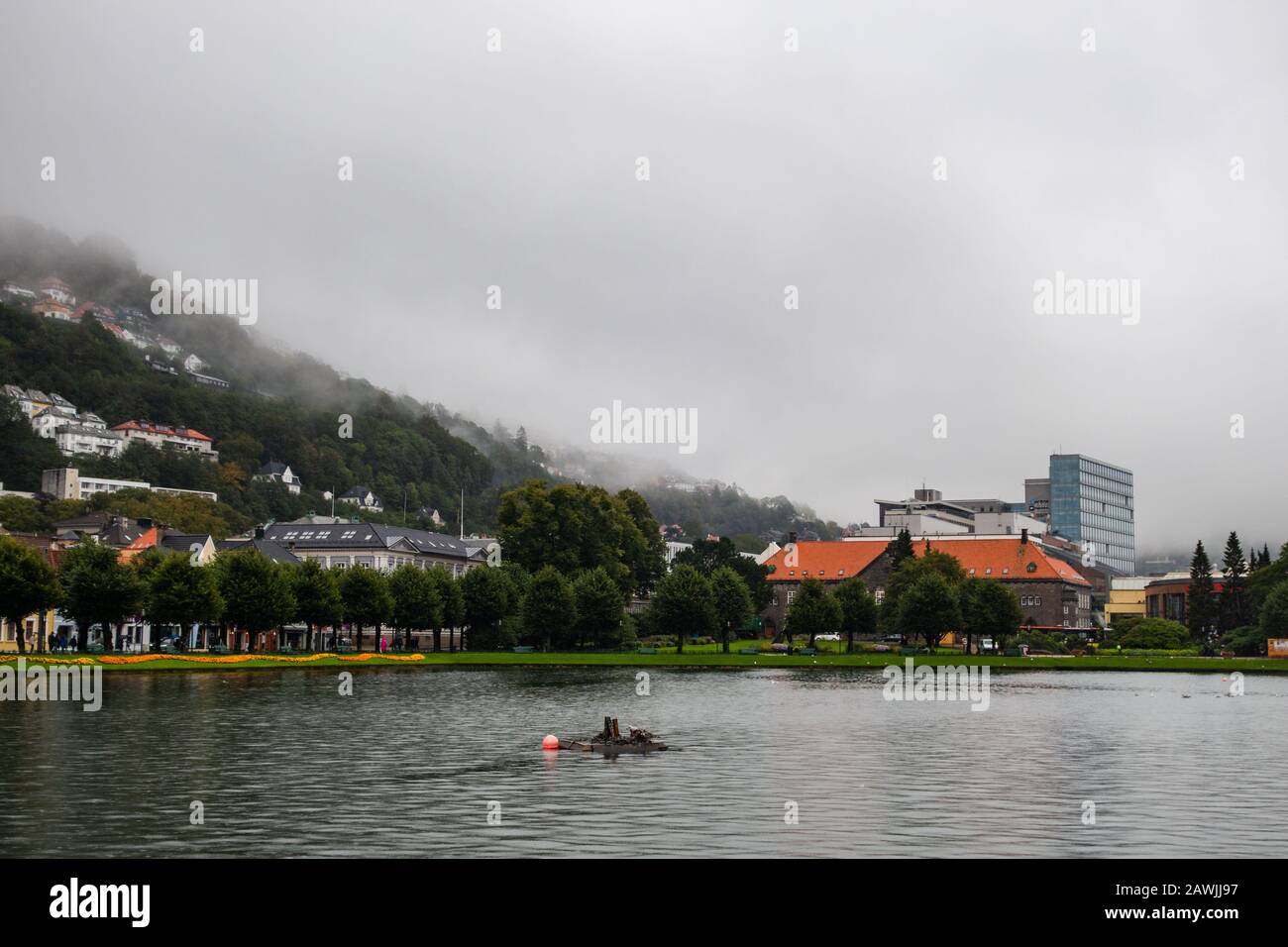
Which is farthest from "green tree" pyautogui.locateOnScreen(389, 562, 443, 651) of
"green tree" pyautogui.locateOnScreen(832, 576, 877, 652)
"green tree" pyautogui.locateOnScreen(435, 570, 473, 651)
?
"green tree" pyautogui.locateOnScreen(832, 576, 877, 652)

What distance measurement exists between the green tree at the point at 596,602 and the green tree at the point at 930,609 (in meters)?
32.8

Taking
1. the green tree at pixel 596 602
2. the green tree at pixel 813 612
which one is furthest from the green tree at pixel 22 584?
the green tree at pixel 813 612

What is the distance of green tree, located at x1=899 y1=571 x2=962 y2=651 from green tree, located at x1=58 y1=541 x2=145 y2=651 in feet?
268

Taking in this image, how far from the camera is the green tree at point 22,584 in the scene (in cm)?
11138

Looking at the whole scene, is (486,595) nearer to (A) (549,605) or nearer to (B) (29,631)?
(A) (549,605)

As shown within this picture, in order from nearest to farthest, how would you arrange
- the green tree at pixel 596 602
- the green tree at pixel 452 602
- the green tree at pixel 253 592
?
the green tree at pixel 253 592 → the green tree at pixel 596 602 → the green tree at pixel 452 602

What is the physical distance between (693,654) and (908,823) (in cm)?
11013

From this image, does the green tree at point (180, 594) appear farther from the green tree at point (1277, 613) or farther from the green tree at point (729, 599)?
the green tree at point (1277, 613)

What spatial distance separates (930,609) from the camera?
148 m

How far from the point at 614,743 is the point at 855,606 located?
11337 cm

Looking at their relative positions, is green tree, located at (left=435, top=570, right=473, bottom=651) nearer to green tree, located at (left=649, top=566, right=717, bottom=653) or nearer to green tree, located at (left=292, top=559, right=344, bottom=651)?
green tree, located at (left=292, top=559, right=344, bottom=651)

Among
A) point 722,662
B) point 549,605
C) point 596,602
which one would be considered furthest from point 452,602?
point 722,662

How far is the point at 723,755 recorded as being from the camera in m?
53.0

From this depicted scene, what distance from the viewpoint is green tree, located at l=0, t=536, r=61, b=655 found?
111 meters
